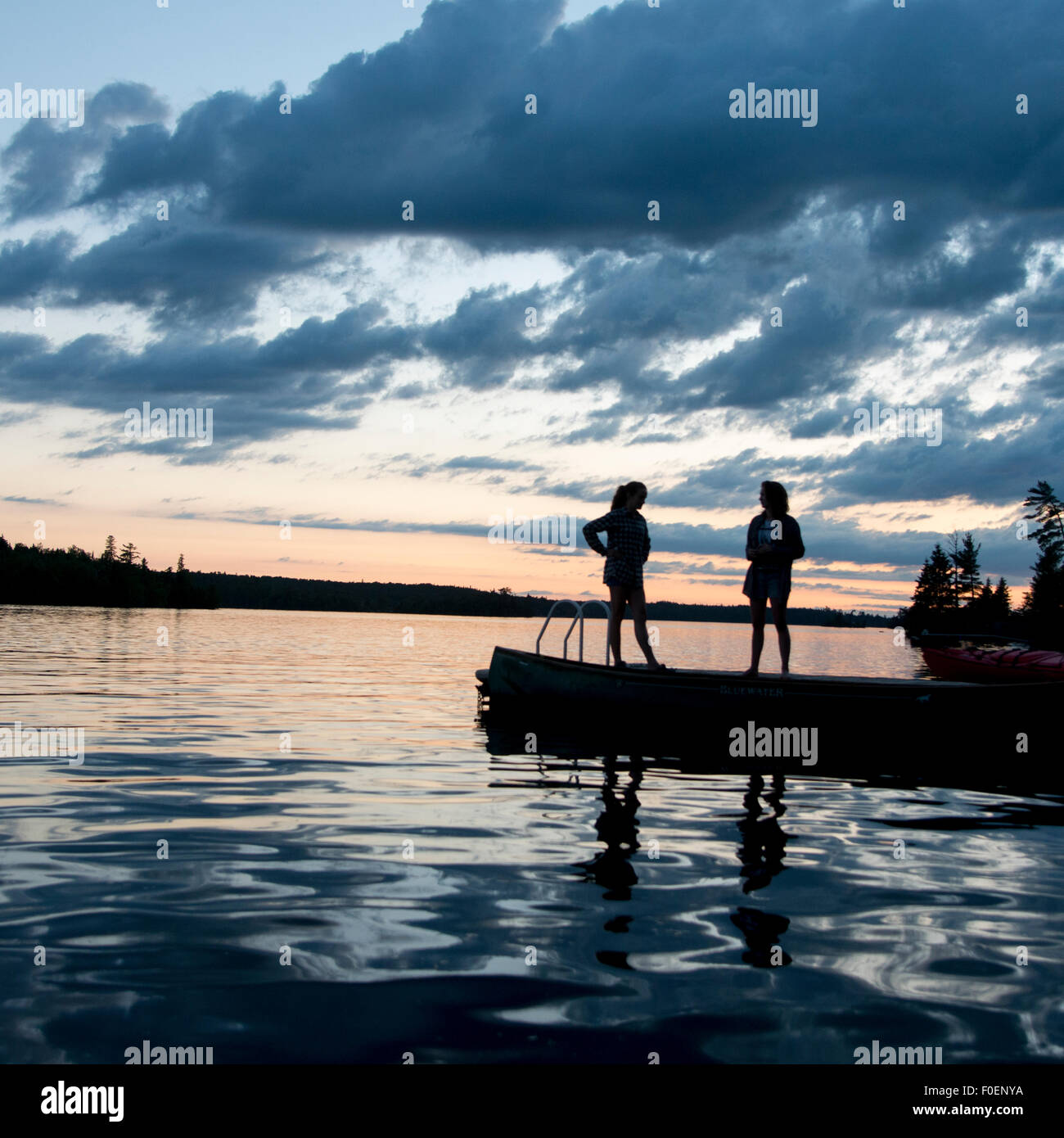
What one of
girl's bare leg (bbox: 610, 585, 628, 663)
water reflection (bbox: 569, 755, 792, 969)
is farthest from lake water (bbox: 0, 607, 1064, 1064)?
girl's bare leg (bbox: 610, 585, 628, 663)

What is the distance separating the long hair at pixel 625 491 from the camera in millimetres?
12164

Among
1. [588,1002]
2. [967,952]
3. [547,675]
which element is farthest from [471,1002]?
[547,675]

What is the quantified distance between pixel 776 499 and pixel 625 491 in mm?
2034

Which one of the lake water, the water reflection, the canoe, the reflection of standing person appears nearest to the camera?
the lake water

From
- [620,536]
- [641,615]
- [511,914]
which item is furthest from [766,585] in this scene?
[511,914]

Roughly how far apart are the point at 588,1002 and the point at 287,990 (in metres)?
1.21

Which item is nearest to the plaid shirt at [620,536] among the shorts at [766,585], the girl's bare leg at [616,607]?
the girl's bare leg at [616,607]

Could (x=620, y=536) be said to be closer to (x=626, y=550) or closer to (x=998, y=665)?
(x=626, y=550)

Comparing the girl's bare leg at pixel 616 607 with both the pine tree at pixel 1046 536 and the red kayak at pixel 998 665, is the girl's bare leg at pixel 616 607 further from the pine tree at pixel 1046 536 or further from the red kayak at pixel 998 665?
the pine tree at pixel 1046 536

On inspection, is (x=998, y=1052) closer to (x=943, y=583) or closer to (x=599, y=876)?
(x=599, y=876)

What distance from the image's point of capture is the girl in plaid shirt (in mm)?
11977

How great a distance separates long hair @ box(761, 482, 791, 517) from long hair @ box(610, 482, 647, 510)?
5.83 feet

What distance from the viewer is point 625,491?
12203mm

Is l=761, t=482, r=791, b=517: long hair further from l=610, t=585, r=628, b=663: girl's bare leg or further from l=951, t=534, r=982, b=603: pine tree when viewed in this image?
l=951, t=534, r=982, b=603: pine tree
